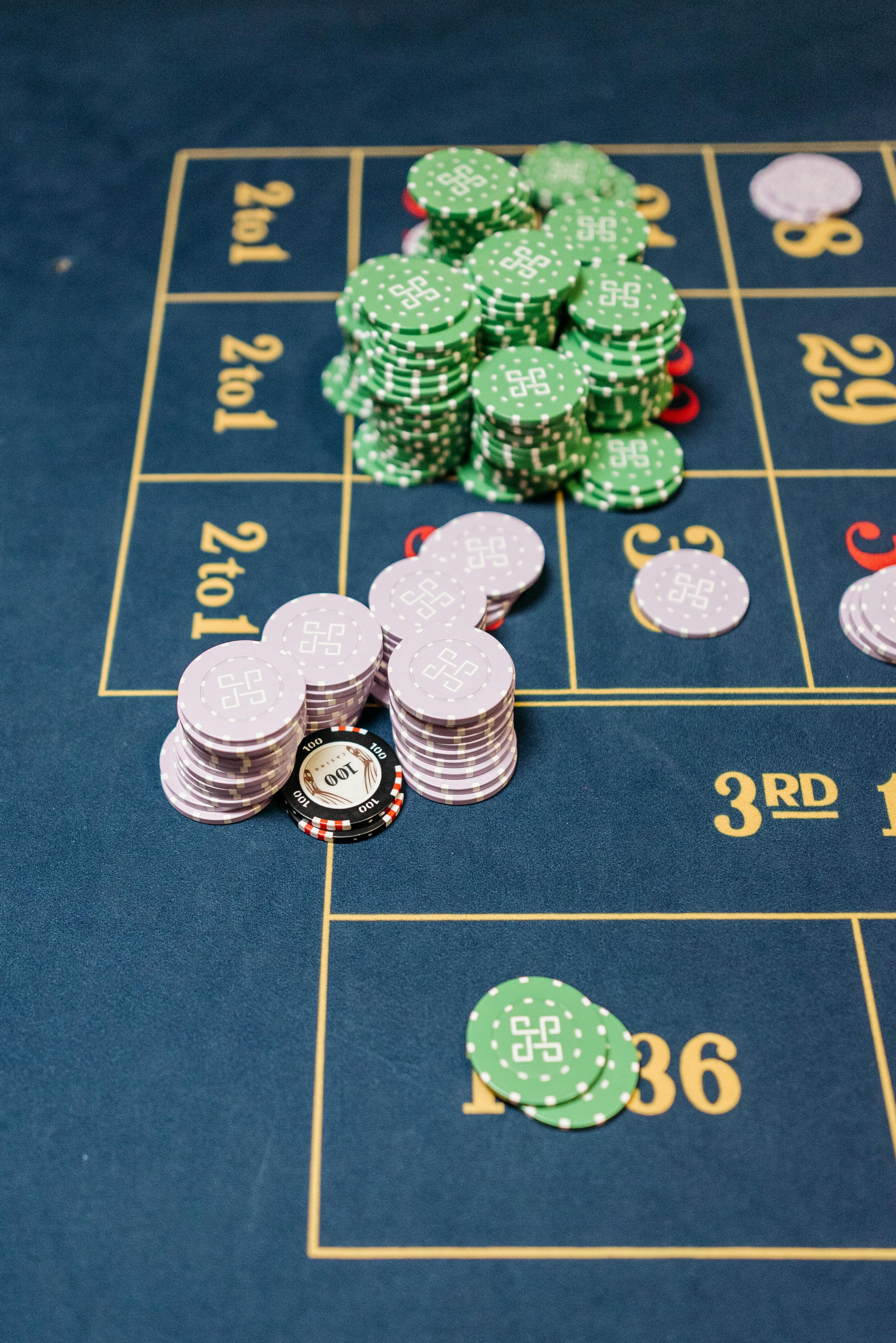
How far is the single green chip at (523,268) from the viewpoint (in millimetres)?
7254

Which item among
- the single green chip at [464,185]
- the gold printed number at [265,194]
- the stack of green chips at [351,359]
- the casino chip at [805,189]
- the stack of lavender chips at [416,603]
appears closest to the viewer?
the stack of lavender chips at [416,603]

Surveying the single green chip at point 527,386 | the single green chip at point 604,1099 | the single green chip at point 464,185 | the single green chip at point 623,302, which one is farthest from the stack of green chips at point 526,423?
the single green chip at point 604,1099

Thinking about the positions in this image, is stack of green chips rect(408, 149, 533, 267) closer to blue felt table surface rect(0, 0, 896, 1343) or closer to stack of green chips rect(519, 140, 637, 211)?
stack of green chips rect(519, 140, 637, 211)

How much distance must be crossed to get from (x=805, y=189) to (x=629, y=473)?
3.11m

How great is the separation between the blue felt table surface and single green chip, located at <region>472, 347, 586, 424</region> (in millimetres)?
774

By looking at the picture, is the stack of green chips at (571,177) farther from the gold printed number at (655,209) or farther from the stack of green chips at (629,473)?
the stack of green chips at (629,473)

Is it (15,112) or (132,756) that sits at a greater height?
(15,112)

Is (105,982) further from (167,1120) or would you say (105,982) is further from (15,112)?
(15,112)

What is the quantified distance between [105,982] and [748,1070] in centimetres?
297

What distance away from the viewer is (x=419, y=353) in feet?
23.0

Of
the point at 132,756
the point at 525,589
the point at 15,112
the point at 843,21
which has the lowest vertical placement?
the point at 132,756

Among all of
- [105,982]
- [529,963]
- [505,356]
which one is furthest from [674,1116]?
[505,356]

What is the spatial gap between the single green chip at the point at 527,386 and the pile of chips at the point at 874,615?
1873 millimetres

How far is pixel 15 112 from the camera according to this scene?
980 cm
